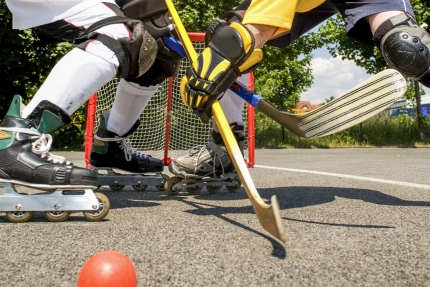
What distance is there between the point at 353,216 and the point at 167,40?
1172 mm

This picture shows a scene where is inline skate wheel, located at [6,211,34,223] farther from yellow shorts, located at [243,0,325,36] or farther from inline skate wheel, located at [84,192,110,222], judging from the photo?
yellow shorts, located at [243,0,325,36]

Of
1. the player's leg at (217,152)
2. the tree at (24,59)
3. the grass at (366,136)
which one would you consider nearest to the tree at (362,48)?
the grass at (366,136)

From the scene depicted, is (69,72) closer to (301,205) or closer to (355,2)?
(301,205)

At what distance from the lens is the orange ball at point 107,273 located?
2.98 feet

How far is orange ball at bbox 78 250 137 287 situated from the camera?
910mm

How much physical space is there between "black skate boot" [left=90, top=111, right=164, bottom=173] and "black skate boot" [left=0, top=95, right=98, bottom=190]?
0.88 meters

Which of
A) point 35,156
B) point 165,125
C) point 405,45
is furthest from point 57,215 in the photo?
point 165,125

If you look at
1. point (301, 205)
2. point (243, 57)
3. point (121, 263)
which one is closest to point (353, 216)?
point (301, 205)

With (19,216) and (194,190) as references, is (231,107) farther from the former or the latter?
(19,216)

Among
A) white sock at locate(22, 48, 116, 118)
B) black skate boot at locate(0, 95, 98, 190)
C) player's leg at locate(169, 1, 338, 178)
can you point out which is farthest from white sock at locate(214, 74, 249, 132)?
black skate boot at locate(0, 95, 98, 190)

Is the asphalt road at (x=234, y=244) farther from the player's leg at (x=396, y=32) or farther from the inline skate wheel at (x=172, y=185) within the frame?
the player's leg at (x=396, y=32)

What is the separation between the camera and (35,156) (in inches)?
68.9

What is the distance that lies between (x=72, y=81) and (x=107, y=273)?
1.09 meters

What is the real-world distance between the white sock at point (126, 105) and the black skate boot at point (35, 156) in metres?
0.81
